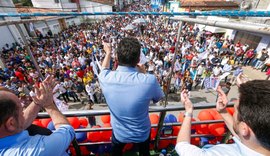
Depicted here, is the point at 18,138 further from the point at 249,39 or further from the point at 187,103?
the point at 249,39

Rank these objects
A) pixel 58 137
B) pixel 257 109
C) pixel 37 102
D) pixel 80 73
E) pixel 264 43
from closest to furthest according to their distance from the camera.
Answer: pixel 257 109 < pixel 58 137 < pixel 37 102 < pixel 80 73 < pixel 264 43

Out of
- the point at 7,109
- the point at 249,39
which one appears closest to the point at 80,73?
the point at 7,109

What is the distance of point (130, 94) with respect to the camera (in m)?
1.51

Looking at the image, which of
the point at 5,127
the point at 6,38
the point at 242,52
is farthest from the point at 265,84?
the point at 6,38

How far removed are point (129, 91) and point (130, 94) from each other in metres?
0.03

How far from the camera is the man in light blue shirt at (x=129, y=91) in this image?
4.93 feet

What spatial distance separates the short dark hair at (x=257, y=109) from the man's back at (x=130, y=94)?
2.54ft

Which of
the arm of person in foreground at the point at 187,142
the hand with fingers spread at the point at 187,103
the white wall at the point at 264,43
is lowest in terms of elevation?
the white wall at the point at 264,43

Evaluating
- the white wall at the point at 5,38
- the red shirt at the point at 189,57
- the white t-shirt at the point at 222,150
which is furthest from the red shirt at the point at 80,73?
the white wall at the point at 5,38

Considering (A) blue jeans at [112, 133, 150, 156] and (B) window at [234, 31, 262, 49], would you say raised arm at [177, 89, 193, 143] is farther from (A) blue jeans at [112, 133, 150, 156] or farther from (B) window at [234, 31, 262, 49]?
(B) window at [234, 31, 262, 49]

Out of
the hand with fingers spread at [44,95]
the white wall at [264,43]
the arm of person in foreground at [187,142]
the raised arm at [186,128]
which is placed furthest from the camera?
the white wall at [264,43]

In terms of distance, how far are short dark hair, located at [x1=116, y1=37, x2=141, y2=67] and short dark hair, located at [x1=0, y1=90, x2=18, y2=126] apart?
1015 millimetres

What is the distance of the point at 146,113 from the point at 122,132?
0.40 meters

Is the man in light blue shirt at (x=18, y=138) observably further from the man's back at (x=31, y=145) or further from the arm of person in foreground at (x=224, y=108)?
the arm of person in foreground at (x=224, y=108)
